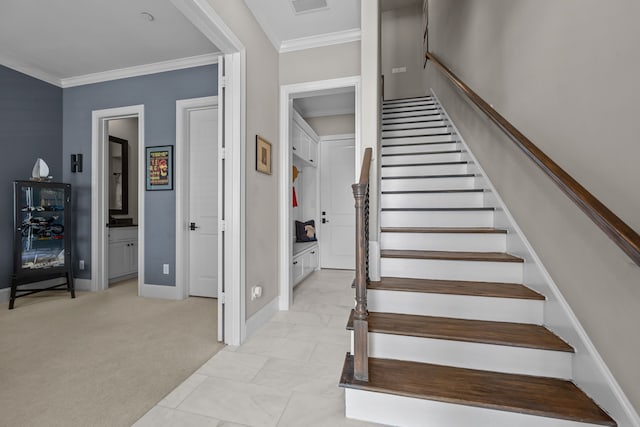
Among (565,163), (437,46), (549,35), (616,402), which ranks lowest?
(616,402)

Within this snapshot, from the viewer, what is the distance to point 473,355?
1.54m

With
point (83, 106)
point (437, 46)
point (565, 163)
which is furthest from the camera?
point (437, 46)

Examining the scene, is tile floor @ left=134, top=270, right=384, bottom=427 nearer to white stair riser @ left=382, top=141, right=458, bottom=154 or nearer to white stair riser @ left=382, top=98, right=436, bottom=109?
white stair riser @ left=382, top=141, right=458, bottom=154

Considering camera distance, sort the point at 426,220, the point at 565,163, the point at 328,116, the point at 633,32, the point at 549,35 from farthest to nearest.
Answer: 1. the point at 328,116
2. the point at 426,220
3. the point at 549,35
4. the point at 565,163
5. the point at 633,32

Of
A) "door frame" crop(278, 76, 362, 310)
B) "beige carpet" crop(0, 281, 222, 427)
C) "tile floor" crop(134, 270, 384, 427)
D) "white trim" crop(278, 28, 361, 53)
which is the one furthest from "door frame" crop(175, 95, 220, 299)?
"tile floor" crop(134, 270, 384, 427)

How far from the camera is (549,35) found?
5.32 ft

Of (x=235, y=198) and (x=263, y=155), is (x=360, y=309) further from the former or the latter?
(x=263, y=155)

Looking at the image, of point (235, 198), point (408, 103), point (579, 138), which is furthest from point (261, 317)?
point (408, 103)

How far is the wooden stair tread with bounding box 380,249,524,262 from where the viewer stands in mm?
1971

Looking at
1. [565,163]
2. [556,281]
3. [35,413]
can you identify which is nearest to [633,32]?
[565,163]

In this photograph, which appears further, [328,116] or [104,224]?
[328,116]

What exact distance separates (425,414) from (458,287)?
792 millimetres

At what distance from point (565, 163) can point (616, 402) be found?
1.08m

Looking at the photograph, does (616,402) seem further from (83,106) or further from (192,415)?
(83,106)
